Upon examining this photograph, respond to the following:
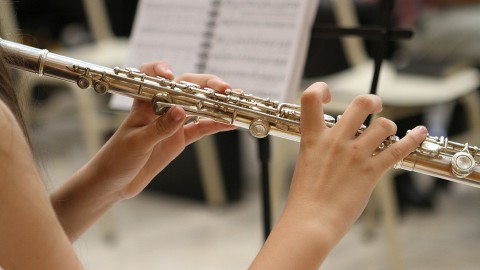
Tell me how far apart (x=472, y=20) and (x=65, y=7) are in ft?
7.16

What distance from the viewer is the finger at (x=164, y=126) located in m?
0.80

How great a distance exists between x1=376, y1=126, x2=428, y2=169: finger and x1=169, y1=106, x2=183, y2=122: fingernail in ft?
0.89

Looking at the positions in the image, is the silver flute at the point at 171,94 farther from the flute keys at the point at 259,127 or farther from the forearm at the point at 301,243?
the forearm at the point at 301,243

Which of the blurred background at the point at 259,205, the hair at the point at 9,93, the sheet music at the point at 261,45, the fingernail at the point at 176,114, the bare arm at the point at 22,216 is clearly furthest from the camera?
the blurred background at the point at 259,205

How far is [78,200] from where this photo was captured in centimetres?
88

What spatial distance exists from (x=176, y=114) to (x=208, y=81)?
0.26ft

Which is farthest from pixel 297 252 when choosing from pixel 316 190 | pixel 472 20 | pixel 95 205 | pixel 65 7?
pixel 65 7

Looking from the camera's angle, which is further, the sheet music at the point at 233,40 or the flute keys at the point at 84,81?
the sheet music at the point at 233,40

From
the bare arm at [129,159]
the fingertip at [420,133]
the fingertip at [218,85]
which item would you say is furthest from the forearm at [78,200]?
the fingertip at [420,133]

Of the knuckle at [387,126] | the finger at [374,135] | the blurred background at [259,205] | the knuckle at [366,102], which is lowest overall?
the blurred background at [259,205]

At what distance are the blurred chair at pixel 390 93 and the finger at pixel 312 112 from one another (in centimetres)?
86

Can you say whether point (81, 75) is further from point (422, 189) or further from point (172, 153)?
point (422, 189)

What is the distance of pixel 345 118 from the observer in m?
0.66

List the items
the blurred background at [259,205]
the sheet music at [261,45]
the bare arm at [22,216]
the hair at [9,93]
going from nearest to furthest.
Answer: the bare arm at [22,216] < the hair at [9,93] < the sheet music at [261,45] < the blurred background at [259,205]
